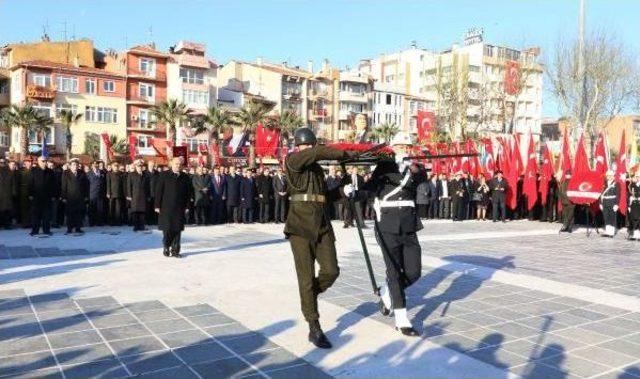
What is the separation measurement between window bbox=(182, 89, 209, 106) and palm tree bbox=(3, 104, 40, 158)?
16283 mm

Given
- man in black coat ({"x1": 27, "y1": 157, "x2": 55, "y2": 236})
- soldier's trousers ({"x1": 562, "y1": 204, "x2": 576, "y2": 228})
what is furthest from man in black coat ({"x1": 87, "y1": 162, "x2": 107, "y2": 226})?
soldier's trousers ({"x1": 562, "y1": 204, "x2": 576, "y2": 228})

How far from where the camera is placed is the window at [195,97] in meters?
65.9

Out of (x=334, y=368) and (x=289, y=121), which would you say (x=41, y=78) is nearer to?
(x=289, y=121)

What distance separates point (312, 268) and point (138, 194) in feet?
35.7

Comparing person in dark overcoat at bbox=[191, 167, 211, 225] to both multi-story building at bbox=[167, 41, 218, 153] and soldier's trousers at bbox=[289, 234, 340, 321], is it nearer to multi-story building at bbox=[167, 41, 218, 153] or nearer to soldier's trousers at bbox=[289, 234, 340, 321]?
soldier's trousers at bbox=[289, 234, 340, 321]

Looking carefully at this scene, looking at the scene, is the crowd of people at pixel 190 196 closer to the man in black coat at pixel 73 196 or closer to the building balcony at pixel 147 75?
the man in black coat at pixel 73 196

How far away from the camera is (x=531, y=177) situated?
21.3 m

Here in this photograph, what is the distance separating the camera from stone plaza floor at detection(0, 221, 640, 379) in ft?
16.1

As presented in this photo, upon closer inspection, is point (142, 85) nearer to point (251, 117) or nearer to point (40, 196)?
point (251, 117)

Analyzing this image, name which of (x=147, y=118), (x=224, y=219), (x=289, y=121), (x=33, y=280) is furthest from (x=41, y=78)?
(x=33, y=280)

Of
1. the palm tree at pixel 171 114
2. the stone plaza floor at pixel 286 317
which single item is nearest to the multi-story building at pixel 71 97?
the palm tree at pixel 171 114

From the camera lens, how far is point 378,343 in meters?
5.54

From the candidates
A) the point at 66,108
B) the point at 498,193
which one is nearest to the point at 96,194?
the point at 498,193

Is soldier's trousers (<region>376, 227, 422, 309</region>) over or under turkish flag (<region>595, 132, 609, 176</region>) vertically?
under
